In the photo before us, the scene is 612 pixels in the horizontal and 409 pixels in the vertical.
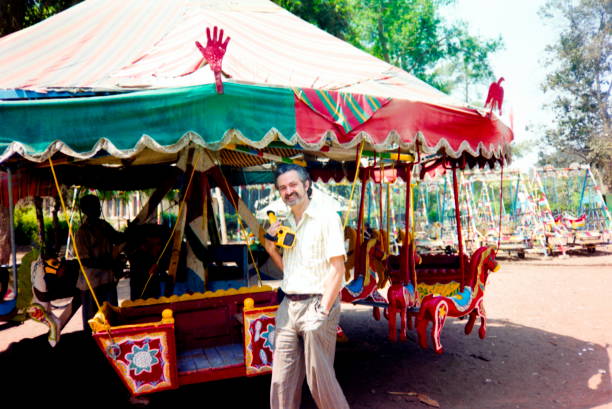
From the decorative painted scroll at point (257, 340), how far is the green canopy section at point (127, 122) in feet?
4.30

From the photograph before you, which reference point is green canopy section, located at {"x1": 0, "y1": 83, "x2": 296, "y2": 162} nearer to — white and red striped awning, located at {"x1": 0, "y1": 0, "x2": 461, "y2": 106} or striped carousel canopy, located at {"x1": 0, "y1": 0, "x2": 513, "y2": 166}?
striped carousel canopy, located at {"x1": 0, "y1": 0, "x2": 513, "y2": 166}

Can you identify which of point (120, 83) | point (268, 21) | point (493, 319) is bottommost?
point (493, 319)

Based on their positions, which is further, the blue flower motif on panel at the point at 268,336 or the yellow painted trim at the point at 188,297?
the yellow painted trim at the point at 188,297

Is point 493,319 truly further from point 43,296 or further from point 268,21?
point 43,296

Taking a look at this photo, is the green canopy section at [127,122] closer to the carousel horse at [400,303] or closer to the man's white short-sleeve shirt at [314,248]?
the man's white short-sleeve shirt at [314,248]

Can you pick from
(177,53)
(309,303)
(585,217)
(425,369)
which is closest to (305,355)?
(309,303)

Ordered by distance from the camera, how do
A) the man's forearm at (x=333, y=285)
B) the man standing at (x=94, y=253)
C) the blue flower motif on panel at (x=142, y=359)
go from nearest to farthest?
the man's forearm at (x=333, y=285) → the blue flower motif on panel at (x=142, y=359) → the man standing at (x=94, y=253)

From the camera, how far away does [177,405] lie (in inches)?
183

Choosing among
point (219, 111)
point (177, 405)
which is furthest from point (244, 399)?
point (219, 111)

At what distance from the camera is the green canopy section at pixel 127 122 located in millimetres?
3475

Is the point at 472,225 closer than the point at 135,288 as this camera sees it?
No

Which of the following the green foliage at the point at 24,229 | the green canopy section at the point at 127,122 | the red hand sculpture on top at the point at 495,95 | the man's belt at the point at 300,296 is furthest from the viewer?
the green foliage at the point at 24,229

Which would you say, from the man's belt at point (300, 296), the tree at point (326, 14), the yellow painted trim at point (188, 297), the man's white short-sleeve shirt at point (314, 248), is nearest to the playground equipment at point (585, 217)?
→ the tree at point (326, 14)

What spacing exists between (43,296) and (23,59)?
234 cm
